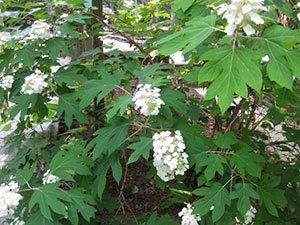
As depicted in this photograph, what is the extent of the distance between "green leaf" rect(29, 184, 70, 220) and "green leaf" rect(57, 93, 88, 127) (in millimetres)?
527

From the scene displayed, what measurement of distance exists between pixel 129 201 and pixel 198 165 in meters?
1.42

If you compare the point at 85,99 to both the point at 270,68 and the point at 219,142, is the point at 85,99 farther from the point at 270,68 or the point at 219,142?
the point at 270,68

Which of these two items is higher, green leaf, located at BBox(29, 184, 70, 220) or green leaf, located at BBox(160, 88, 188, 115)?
green leaf, located at BBox(160, 88, 188, 115)

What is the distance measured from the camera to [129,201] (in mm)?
2781

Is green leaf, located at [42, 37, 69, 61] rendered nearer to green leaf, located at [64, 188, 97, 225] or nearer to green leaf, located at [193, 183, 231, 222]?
green leaf, located at [64, 188, 97, 225]

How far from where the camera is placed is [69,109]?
6.35 feet

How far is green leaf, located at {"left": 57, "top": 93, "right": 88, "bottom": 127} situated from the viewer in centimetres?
191

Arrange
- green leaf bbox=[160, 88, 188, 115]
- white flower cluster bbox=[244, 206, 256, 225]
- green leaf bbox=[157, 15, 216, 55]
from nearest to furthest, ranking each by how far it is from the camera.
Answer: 1. green leaf bbox=[157, 15, 216, 55]
2. green leaf bbox=[160, 88, 188, 115]
3. white flower cluster bbox=[244, 206, 256, 225]

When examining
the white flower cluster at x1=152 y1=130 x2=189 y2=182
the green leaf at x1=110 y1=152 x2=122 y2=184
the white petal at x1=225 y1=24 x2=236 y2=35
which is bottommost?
the green leaf at x1=110 y1=152 x2=122 y2=184

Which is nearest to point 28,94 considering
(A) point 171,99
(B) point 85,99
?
(B) point 85,99

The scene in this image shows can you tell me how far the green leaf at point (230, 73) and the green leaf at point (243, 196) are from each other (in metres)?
0.73

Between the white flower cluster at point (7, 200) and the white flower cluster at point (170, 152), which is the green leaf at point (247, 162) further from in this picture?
the white flower cluster at point (7, 200)

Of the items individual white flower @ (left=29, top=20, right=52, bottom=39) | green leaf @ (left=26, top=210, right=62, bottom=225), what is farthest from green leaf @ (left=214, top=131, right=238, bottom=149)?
individual white flower @ (left=29, top=20, right=52, bottom=39)

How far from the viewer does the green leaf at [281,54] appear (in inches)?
44.4
